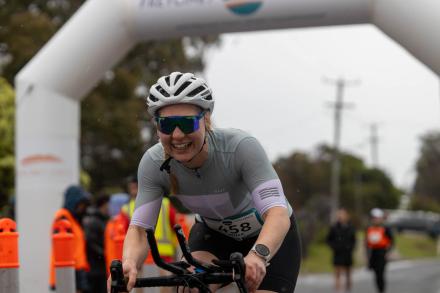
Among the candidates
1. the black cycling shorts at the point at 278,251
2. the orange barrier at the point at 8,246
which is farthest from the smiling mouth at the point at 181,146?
the orange barrier at the point at 8,246

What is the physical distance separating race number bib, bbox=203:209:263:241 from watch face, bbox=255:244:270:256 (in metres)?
0.84

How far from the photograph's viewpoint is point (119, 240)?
811 centimetres

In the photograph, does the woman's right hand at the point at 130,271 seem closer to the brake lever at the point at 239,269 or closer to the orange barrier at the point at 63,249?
the brake lever at the point at 239,269

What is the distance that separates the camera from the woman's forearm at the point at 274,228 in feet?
12.7

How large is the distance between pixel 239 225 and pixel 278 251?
0.84 ft

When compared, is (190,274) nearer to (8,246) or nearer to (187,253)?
(187,253)

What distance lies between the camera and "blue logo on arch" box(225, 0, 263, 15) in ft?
37.3

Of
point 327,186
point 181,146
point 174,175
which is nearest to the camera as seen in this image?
point 181,146

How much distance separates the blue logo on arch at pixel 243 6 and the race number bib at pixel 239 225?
6.95 metres

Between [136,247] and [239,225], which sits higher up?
[239,225]

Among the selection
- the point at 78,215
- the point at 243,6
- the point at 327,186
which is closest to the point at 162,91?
the point at 78,215

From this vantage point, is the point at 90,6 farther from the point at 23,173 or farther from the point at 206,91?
the point at 206,91

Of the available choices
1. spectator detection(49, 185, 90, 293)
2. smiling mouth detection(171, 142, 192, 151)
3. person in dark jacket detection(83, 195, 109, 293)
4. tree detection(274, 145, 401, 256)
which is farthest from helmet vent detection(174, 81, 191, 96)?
tree detection(274, 145, 401, 256)

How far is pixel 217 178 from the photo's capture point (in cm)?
429
